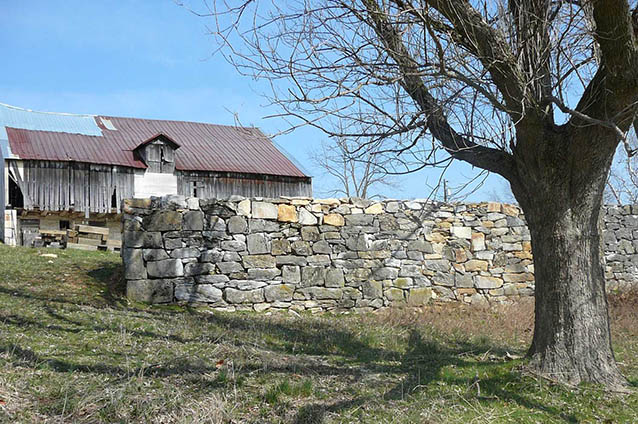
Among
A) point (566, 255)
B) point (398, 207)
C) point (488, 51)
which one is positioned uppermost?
point (488, 51)

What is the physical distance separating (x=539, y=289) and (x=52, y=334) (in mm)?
5367

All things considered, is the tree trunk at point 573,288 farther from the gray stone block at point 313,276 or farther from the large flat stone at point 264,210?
the large flat stone at point 264,210

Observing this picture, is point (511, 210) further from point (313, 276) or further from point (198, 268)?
point (198, 268)

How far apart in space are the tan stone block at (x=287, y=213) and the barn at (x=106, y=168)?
45.8 feet

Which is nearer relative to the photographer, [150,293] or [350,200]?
[150,293]

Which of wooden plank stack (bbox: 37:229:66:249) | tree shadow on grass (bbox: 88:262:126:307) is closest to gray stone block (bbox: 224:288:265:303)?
tree shadow on grass (bbox: 88:262:126:307)

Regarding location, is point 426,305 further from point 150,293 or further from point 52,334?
point 52,334

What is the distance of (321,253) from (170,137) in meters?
16.5

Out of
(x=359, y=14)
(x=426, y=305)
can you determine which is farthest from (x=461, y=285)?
(x=359, y=14)

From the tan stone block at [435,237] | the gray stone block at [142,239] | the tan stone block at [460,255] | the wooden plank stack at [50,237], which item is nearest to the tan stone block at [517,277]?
the tan stone block at [460,255]

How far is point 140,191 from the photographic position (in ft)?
77.6

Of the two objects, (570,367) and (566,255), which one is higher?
(566,255)

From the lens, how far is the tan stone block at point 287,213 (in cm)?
999

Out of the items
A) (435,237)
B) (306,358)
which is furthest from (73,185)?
(306,358)
